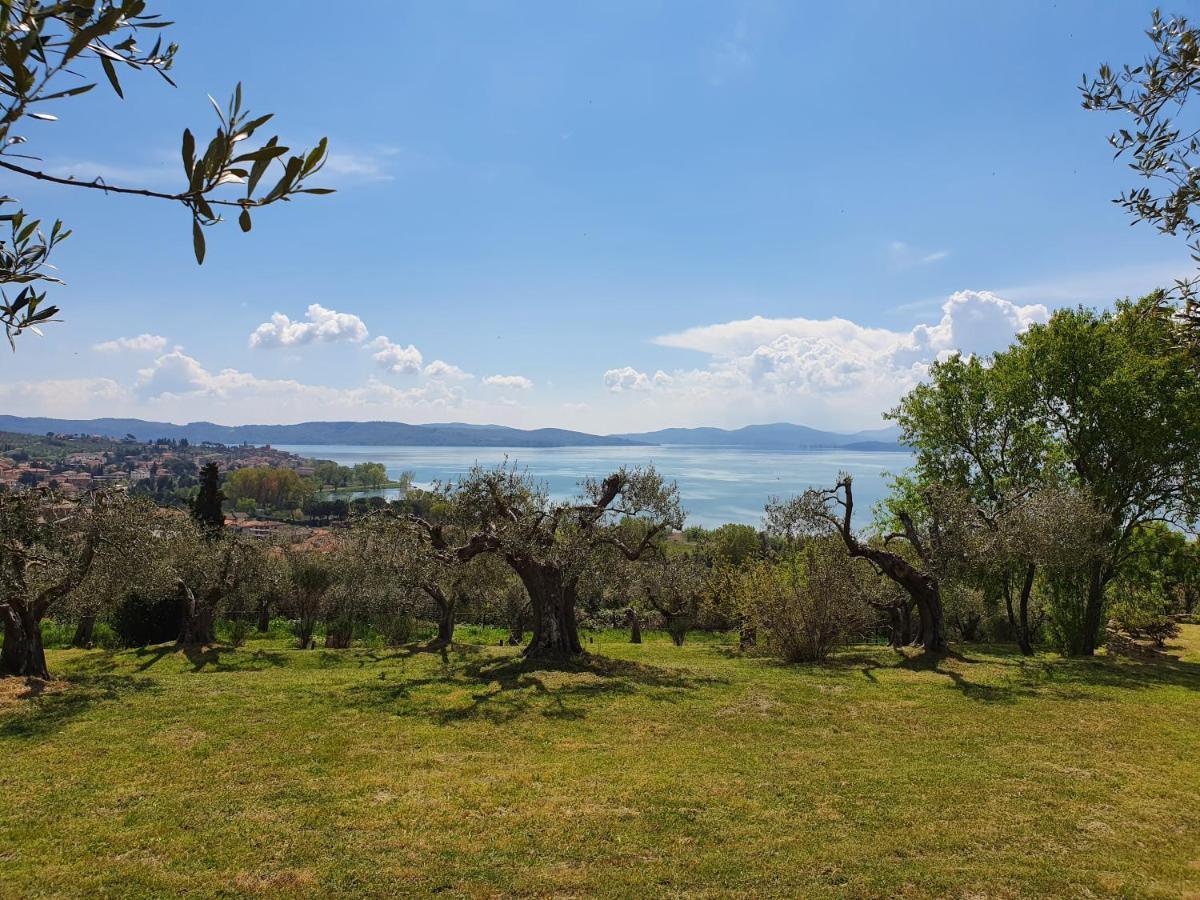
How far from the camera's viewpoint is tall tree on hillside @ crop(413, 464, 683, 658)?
19.2m

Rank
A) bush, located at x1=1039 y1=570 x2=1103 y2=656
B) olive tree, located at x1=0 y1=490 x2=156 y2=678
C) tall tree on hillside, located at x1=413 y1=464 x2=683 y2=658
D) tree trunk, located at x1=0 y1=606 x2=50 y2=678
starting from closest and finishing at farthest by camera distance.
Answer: olive tree, located at x1=0 y1=490 x2=156 y2=678
tree trunk, located at x1=0 y1=606 x2=50 y2=678
tall tree on hillside, located at x1=413 y1=464 x2=683 y2=658
bush, located at x1=1039 y1=570 x2=1103 y2=656

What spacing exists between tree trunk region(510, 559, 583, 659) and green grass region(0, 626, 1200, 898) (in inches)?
103

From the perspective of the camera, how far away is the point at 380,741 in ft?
38.4

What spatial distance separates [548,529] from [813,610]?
8.91 metres

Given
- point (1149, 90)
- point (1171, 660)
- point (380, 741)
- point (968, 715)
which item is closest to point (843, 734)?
point (968, 715)

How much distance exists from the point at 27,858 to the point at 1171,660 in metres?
29.9

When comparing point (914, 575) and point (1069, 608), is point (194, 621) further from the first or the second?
point (1069, 608)

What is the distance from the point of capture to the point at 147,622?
29.6 m

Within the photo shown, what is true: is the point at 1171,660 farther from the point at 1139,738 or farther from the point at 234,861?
the point at 234,861

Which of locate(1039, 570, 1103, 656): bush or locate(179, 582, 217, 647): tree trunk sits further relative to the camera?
locate(179, 582, 217, 647): tree trunk

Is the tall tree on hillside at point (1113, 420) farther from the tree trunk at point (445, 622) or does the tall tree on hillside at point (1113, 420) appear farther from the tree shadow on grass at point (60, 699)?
the tree shadow on grass at point (60, 699)

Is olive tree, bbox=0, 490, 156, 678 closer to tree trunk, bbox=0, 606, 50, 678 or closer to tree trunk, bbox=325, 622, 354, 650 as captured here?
tree trunk, bbox=0, 606, 50, 678

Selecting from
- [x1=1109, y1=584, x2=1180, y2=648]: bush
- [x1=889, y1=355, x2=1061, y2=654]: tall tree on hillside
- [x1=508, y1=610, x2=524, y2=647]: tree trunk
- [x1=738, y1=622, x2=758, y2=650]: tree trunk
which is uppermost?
[x1=889, y1=355, x2=1061, y2=654]: tall tree on hillside

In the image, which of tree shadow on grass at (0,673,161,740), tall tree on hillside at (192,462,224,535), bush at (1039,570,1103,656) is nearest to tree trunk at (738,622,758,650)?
bush at (1039,570,1103,656)
